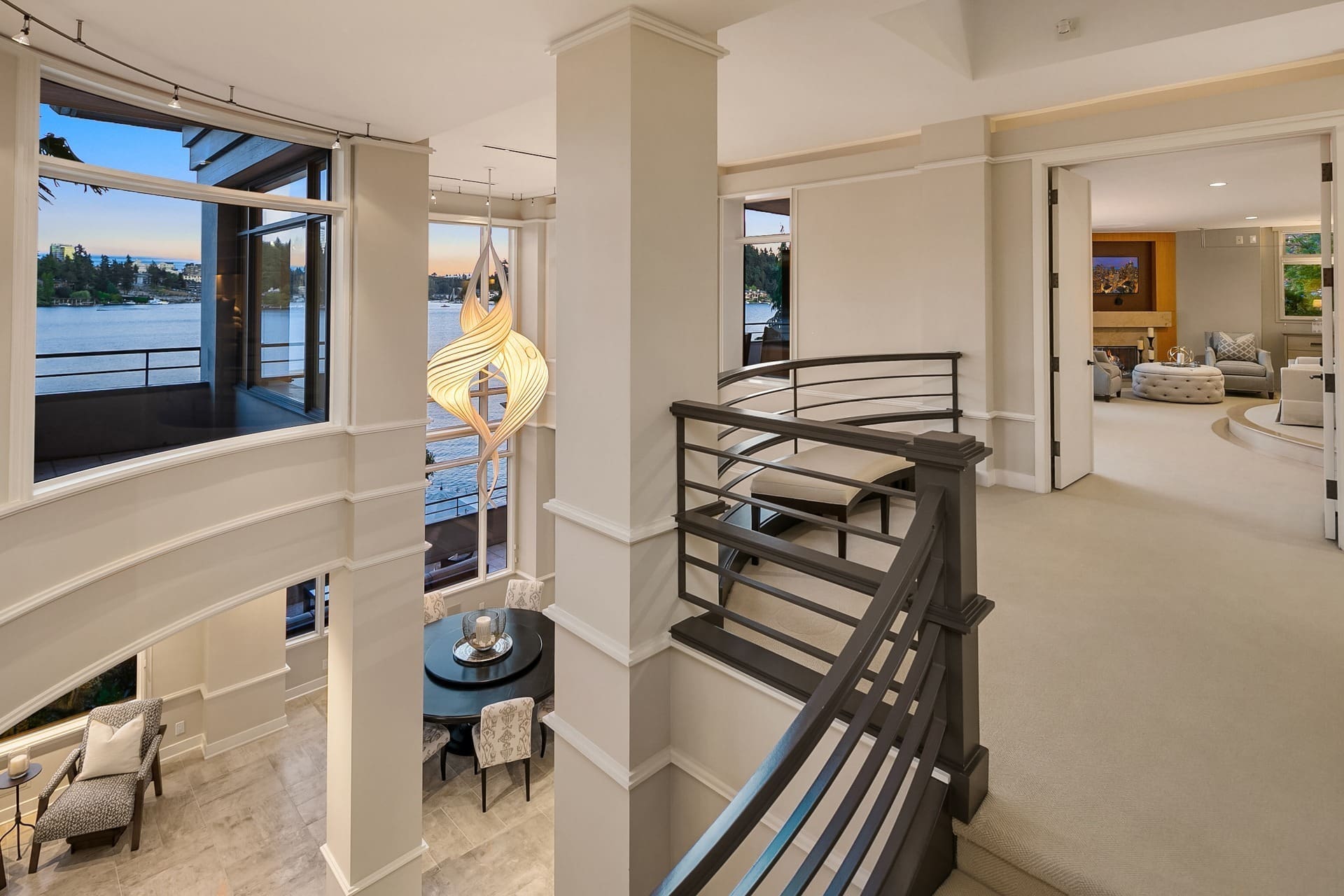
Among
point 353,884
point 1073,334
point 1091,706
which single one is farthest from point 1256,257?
point 353,884

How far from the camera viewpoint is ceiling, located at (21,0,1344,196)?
8.45ft

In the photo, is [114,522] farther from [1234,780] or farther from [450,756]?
[450,756]

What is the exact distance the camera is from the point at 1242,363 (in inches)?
408

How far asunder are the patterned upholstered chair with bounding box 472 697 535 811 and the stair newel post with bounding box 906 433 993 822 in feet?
18.3

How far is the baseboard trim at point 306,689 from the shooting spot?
820cm

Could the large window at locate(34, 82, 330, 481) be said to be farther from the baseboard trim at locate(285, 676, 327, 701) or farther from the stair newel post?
the baseboard trim at locate(285, 676, 327, 701)

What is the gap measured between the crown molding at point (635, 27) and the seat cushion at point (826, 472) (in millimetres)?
1850

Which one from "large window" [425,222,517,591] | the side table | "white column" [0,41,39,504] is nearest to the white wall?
"large window" [425,222,517,591]

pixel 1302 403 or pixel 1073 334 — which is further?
pixel 1302 403

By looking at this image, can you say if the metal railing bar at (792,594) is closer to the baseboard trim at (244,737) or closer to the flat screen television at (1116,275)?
the baseboard trim at (244,737)

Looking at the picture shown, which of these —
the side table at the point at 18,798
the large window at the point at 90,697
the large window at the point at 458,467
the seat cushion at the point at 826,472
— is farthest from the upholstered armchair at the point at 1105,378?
the side table at the point at 18,798

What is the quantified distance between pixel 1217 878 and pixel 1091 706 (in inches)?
26.8

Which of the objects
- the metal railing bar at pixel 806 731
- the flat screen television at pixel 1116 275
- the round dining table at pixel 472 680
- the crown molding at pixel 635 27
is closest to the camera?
the metal railing bar at pixel 806 731

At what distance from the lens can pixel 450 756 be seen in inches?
305
